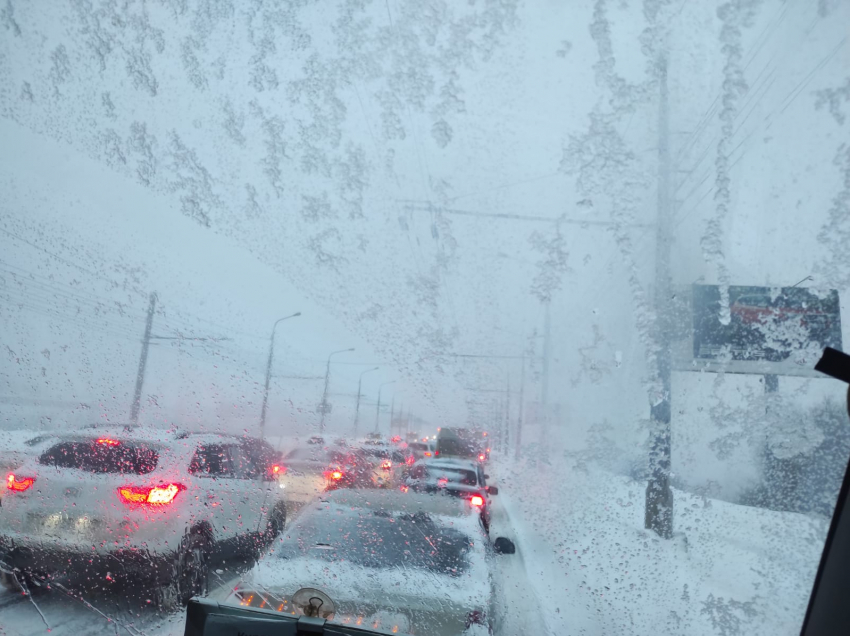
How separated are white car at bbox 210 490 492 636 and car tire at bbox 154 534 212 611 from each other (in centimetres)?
19

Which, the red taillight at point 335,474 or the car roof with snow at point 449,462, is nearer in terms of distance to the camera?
the red taillight at point 335,474

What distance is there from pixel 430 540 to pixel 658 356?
2.19 metres

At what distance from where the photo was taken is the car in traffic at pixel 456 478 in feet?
22.9

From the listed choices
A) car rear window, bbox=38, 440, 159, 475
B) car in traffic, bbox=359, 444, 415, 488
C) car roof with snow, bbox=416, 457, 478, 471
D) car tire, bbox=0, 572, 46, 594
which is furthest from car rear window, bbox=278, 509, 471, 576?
car roof with snow, bbox=416, 457, 478, 471

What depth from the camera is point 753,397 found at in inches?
158

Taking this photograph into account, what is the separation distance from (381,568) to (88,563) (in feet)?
5.40

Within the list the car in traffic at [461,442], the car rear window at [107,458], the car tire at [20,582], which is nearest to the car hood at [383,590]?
the car tire at [20,582]

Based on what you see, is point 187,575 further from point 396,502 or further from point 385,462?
point 385,462

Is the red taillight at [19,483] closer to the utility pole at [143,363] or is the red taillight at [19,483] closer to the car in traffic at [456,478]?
A: the utility pole at [143,363]

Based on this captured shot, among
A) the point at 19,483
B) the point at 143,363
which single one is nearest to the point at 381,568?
the point at 19,483

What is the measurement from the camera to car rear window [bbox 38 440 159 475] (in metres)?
4.02

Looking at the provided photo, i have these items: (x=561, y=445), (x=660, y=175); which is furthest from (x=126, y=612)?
(x=660, y=175)

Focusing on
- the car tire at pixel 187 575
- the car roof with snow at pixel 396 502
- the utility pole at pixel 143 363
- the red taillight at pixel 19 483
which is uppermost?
the utility pole at pixel 143 363

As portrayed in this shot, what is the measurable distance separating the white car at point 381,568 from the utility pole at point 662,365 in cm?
111
